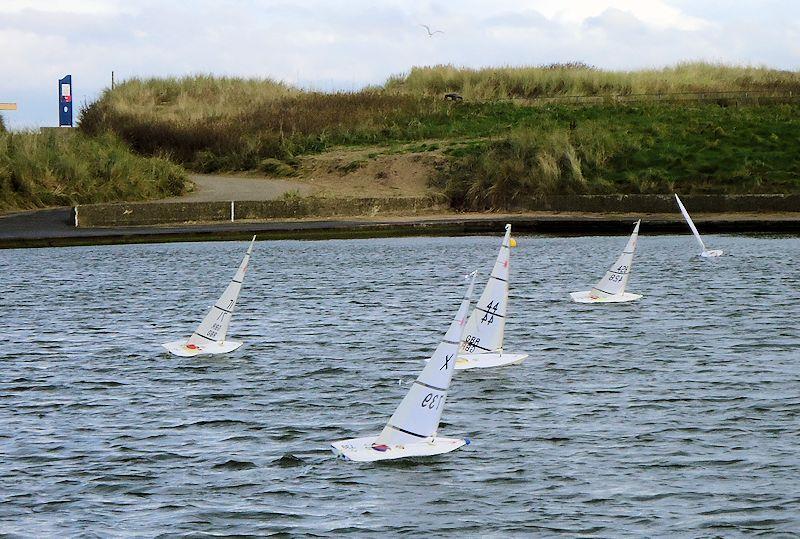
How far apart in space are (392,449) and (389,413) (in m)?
2.94

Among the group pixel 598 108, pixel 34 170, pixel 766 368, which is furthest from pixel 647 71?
pixel 766 368

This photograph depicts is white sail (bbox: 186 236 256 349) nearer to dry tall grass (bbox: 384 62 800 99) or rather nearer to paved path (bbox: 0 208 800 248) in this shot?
paved path (bbox: 0 208 800 248)

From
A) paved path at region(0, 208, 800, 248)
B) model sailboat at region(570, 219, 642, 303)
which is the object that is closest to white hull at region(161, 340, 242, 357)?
model sailboat at region(570, 219, 642, 303)

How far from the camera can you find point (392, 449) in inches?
627

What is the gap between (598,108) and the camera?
65.4 metres

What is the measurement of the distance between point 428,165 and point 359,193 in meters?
4.26

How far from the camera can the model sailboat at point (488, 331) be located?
2083 centimetres

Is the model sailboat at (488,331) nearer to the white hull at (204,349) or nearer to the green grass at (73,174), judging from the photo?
the white hull at (204,349)

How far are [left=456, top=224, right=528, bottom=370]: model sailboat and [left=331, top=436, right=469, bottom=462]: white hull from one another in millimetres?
4800

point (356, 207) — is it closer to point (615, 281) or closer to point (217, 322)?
point (615, 281)

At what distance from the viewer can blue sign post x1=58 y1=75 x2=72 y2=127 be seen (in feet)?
265

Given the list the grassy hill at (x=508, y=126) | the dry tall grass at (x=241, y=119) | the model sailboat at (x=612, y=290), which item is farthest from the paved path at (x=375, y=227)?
the model sailboat at (x=612, y=290)

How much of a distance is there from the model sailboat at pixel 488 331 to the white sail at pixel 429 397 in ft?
16.7

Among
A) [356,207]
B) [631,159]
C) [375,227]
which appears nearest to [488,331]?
[375,227]
